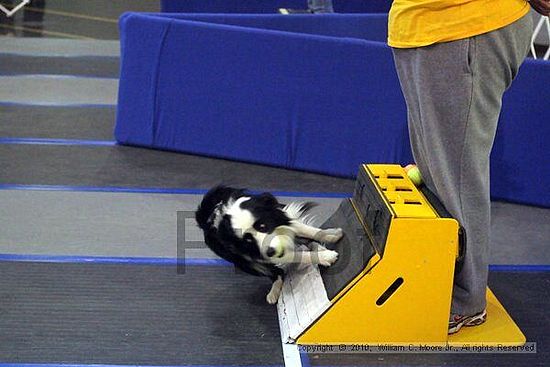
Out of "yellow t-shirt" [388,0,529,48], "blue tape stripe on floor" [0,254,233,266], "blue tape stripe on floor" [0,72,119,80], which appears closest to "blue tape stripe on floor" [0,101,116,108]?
"blue tape stripe on floor" [0,72,119,80]

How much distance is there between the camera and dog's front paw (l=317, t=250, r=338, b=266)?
10.2ft

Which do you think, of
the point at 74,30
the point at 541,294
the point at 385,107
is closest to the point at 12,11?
the point at 74,30

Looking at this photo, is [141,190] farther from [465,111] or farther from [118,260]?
[465,111]

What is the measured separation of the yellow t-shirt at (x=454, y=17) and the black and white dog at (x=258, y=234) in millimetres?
789

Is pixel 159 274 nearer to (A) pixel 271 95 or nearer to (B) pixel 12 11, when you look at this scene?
(A) pixel 271 95

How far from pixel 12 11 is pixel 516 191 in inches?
291

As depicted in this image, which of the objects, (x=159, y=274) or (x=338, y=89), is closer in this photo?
(x=159, y=274)

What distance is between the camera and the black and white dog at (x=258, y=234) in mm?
3049

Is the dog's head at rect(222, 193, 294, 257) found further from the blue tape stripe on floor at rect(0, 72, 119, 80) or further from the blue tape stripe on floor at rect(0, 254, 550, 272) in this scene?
the blue tape stripe on floor at rect(0, 72, 119, 80)

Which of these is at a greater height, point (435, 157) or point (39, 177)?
point (435, 157)

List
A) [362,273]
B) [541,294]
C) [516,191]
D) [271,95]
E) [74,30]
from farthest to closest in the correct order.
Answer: [74,30], [271,95], [516,191], [541,294], [362,273]

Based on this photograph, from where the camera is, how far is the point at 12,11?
10305mm

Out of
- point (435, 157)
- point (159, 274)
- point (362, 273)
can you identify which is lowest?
point (159, 274)

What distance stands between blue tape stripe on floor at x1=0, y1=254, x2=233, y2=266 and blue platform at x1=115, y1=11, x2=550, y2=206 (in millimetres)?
1423
